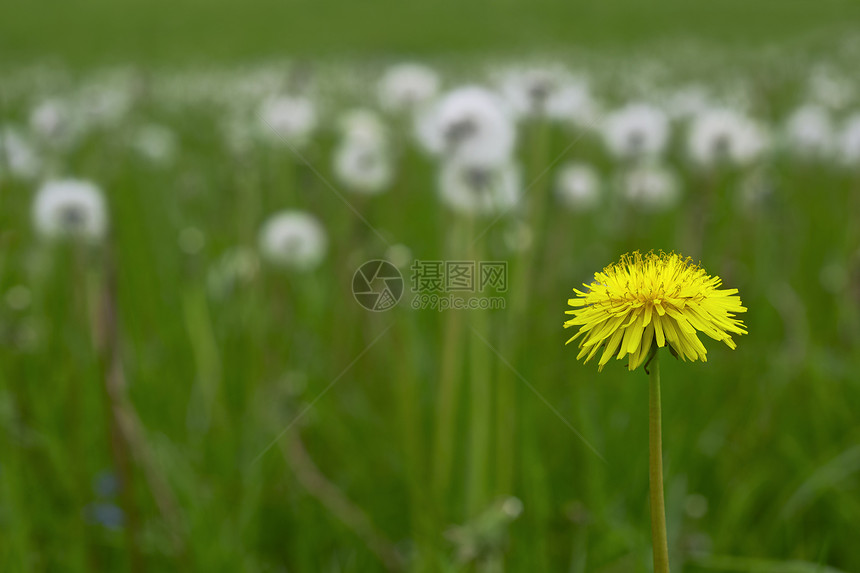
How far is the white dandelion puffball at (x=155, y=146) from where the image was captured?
9.89ft

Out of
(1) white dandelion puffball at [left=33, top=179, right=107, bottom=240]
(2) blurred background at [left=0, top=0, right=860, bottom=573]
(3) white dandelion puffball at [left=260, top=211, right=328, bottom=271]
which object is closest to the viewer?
(2) blurred background at [left=0, top=0, right=860, bottom=573]

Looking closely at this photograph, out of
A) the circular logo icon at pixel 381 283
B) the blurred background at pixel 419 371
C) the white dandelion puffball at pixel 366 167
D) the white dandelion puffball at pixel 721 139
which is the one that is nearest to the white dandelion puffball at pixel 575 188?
the blurred background at pixel 419 371

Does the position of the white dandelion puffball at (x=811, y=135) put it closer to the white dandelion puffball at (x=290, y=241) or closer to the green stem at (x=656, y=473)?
the white dandelion puffball at (x=290, y=241)

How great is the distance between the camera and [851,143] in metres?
1.92

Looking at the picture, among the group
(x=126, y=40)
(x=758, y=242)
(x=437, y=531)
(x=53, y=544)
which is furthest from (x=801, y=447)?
(x=126, y=40)

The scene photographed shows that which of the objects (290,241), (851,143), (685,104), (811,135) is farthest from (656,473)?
(685,104)

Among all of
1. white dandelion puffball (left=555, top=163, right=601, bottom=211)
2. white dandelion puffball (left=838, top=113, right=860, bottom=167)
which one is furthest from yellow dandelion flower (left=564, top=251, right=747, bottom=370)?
white dandelion puffball (left=838, top=113, right=860, bottom=167)

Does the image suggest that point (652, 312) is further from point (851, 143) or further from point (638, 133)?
point (851, 143)

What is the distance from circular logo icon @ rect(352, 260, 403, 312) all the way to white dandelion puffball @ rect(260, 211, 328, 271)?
0.33 metres

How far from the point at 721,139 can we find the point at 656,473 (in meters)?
1.66

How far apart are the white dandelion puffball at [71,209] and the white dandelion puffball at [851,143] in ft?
5.68

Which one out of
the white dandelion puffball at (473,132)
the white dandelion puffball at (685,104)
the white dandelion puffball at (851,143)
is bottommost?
the white dandelion puffball at (473,132)

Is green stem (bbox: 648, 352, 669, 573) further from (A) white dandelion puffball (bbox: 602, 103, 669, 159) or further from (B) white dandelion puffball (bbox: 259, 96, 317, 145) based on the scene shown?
(B) white dandelion puffball (bbox: 259, 96, 317, 145)

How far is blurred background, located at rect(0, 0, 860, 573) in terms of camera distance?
38.8 inches
